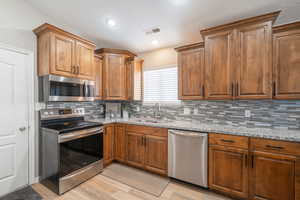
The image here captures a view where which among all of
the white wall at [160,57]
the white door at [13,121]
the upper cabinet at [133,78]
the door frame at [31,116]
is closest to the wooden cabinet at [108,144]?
the upper cabinet at [133,78]

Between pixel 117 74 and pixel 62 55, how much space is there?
4.04ft

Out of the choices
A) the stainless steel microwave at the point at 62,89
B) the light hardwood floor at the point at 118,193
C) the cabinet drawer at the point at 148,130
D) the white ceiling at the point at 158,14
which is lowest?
the light hardwood floor at the point at 118,193

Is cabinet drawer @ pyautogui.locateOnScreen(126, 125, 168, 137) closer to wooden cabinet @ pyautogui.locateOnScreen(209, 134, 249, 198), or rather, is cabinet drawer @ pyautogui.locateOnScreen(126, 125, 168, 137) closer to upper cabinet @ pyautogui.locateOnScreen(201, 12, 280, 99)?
wooden cabinet @ pyautogui.locateOnScreen(209, 134, 249, 198)

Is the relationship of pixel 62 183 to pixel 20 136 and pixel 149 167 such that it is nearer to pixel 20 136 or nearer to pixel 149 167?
pixel 20 136

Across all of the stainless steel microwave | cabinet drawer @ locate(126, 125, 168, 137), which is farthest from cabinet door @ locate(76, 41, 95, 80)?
cabinet drawer @ locate(126, 125, 168, 137)

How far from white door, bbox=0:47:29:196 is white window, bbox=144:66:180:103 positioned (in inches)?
96.0

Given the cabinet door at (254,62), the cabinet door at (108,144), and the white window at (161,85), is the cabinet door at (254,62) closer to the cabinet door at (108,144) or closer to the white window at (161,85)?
the white window at (161,85)

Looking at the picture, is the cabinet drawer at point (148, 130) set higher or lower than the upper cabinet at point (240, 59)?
lower

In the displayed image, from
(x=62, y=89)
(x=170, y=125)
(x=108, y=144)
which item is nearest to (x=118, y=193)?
(x=108, y=144)

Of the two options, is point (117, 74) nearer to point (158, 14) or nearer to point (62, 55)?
point (62, 55)

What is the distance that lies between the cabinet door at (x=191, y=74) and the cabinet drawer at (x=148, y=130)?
0.78 meters

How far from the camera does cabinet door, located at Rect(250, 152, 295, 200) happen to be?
1.64 metres

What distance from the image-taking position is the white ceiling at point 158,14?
2004mm

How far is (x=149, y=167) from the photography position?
8.81 feet
